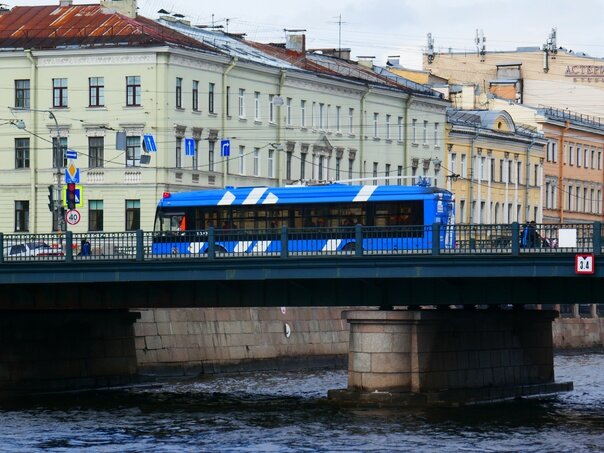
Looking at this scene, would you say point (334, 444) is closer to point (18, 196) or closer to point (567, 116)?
point (18, 196)

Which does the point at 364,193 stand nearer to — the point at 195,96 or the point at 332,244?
the point at 332,244

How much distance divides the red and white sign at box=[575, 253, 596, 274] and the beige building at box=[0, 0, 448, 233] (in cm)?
3182

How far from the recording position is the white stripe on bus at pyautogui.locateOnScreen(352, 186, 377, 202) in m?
62.0

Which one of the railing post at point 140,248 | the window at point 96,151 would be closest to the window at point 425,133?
the window at point 96,151

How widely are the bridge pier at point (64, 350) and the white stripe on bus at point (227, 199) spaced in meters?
4.88

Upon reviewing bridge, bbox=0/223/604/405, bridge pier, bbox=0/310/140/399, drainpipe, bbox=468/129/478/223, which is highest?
drainpipe, bbox=468/129/478/223

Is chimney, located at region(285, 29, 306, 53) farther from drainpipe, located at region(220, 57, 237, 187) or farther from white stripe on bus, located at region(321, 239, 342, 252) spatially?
white stripe on bus, located at region(321, 239, 342, 252)

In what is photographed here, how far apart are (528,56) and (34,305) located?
7801 centimetres

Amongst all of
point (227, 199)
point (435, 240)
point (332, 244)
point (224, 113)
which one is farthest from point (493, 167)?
point (435, 240)

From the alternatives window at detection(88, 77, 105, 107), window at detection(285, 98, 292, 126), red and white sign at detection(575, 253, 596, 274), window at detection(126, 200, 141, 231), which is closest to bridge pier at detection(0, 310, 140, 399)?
red and white sign at detection(575, 253, 596, 274)

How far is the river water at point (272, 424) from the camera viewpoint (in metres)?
45.2

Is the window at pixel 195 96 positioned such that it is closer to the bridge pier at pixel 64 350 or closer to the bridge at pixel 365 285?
Answer: the bridge pier at pixel 64 350

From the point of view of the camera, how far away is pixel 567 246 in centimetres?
4844

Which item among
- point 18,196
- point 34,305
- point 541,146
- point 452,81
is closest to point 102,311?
point 34,305
